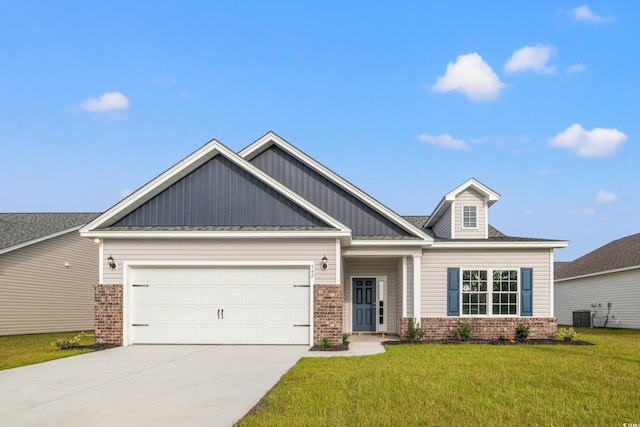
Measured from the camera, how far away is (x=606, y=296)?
1183 inches

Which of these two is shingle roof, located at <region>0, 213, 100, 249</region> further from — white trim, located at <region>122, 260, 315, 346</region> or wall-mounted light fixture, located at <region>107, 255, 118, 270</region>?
white trim, located at <region>122, 260, 315, 346</region>

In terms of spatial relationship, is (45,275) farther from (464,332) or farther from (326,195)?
(464,332)

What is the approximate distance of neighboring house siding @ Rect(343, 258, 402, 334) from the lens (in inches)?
823

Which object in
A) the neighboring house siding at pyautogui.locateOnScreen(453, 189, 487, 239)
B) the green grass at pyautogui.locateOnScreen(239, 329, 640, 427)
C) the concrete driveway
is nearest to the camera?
the green grass at pyautogui.locateOnScreen(239, 329, 640, 427)

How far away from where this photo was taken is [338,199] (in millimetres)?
19312

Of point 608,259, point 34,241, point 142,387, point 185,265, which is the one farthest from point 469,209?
point 34,241

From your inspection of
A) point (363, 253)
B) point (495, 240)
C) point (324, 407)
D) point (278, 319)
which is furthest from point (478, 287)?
point (324, 407)

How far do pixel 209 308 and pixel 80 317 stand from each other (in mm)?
12683

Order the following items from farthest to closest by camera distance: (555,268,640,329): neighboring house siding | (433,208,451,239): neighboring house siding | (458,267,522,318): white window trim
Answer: (555,268,640,329): neighboring house siding < (433,208,451,239): neighboring house siding < (458,267,522,318): white window trim

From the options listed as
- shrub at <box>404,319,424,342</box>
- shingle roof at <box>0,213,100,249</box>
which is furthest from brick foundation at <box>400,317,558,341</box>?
shingle roof at <box>0,213,100,249</box>

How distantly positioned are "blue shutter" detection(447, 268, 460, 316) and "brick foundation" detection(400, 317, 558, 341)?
0.28 meters

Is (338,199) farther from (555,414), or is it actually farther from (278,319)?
(555,414)

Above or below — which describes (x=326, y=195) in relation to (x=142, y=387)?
above

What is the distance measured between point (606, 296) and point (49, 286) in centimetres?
2756
